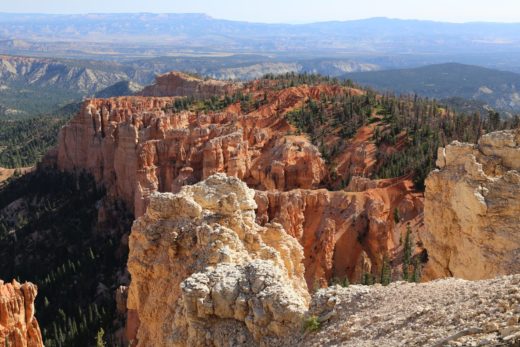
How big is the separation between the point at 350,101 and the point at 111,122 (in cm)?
3052

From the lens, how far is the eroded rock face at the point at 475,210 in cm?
1711

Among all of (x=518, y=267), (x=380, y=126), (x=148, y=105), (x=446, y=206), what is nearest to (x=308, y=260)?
(x=446, y=206)

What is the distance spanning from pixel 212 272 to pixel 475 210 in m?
9.74

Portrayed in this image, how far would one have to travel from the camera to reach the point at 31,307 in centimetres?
2692

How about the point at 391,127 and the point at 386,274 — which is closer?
the point at 386,274

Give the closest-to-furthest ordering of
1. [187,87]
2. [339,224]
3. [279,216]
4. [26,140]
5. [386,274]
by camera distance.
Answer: [386,274] → [279,216] → [339,224] → [187,87] → [26,140]

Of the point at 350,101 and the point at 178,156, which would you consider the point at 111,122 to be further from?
the point at 350,101

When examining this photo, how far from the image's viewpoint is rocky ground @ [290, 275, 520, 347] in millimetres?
8016

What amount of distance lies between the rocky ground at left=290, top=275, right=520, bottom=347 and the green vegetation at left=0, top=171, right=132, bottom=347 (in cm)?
2665

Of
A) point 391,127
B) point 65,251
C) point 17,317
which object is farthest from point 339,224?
point 65,251

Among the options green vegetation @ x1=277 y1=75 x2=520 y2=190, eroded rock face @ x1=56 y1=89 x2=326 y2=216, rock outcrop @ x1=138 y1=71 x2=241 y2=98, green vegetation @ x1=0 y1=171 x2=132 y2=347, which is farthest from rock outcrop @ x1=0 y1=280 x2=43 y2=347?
rock outcrop @ x1=138 y1=71 x2=241 y2=98

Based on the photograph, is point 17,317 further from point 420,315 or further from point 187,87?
point 187,87

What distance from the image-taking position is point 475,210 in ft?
58.1

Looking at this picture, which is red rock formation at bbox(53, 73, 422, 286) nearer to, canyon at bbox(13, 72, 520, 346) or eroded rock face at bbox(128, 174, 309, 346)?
canyon at bbox(13, 72, 520, 346)
